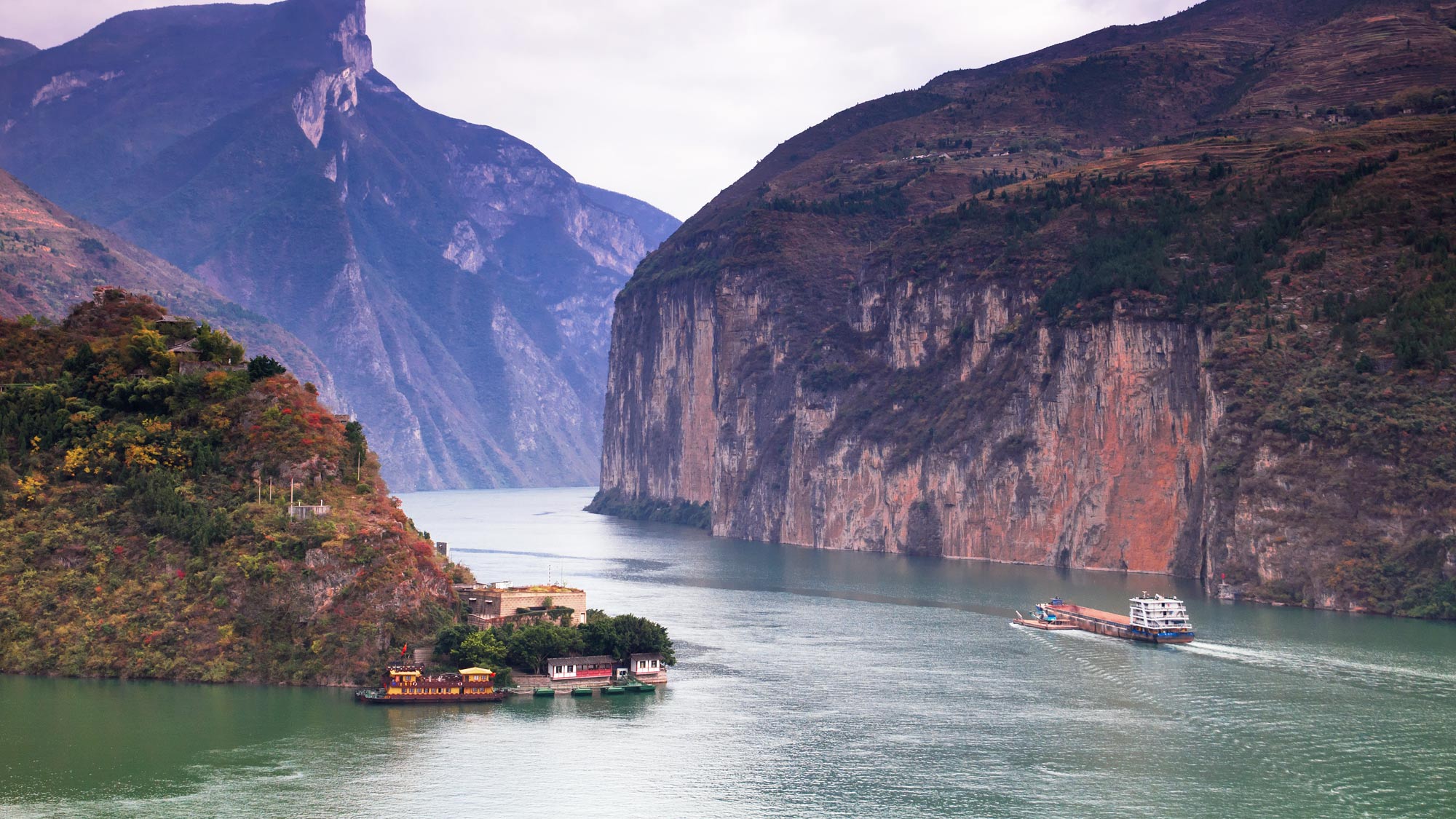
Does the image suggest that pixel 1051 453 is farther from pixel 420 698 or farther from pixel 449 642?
pixel 420 698

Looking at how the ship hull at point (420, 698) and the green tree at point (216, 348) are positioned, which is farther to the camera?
the green tree at point (216, 348)

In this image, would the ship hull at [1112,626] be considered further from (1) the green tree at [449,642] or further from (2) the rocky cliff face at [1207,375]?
(1) the green tree at [449,642]

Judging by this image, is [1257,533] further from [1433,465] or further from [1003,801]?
[1003,801]

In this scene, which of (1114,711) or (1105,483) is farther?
(1105,483)

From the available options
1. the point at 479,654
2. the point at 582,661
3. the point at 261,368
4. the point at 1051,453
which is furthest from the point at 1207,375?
the point at 261,368

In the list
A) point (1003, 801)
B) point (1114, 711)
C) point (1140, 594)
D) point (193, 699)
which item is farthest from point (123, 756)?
point (1140, 594)

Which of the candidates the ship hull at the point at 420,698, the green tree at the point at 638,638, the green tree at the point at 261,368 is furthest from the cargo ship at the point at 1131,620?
the green tree at the point at 261,368
